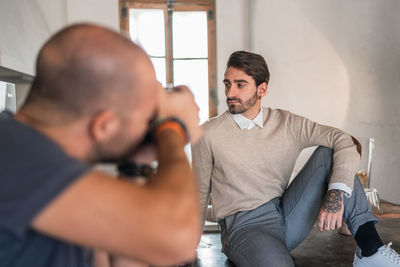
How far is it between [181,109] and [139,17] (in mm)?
4311

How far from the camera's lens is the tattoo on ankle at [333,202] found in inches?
70.1

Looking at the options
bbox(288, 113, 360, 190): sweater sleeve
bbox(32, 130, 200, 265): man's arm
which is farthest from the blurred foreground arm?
bbox(288, 113, 360, 190): sweater sleeve

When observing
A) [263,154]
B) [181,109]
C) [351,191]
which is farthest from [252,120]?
[181,109]

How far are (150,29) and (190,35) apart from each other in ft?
1.60

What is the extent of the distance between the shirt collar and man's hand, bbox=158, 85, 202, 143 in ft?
4.00

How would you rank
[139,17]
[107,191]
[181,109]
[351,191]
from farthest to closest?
[139,17], [351,191], [181,109], [107,191]

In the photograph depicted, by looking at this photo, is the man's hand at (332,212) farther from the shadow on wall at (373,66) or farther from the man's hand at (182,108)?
the shadow on wall at (373,66)

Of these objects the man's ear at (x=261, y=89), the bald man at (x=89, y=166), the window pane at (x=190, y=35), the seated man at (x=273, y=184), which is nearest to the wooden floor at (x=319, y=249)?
the seated man at (x=273, y=184)

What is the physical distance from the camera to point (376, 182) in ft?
14.3

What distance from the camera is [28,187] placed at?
588mm

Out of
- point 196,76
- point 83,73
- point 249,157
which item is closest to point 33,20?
point 196,76

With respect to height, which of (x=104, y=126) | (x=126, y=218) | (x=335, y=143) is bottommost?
(x=335, y=143)

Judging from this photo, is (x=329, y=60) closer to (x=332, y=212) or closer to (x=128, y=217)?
→ (x=332, y=212)

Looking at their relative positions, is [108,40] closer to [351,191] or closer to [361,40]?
[351,191]
